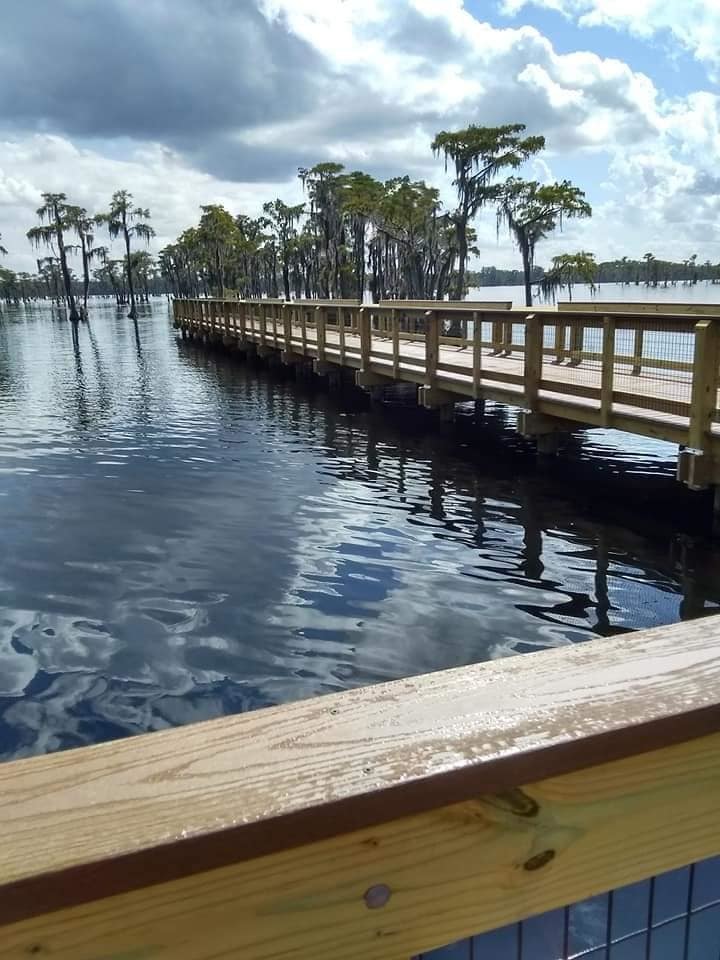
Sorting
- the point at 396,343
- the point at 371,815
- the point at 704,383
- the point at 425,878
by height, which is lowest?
the point at 704,383

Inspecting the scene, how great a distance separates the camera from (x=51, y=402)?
22375mm

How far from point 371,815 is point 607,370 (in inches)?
398

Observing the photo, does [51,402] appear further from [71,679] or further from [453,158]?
[453,158]

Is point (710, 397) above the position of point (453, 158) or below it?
below

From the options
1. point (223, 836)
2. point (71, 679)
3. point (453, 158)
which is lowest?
point (71, 679)

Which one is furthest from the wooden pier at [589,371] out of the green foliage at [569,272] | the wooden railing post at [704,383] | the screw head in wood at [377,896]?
the green foliage at [569,272]

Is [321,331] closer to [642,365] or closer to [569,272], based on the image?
[642,365]

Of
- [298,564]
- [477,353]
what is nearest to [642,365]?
[477,353]

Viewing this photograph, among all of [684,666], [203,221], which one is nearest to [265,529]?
[684,666]

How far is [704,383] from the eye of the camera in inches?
340

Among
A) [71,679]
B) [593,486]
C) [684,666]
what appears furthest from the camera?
[593,486]

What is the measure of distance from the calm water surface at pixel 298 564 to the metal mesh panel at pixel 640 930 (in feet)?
13.2

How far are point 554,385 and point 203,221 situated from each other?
91.2 metres

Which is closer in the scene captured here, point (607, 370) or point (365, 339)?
point (607, 370)
